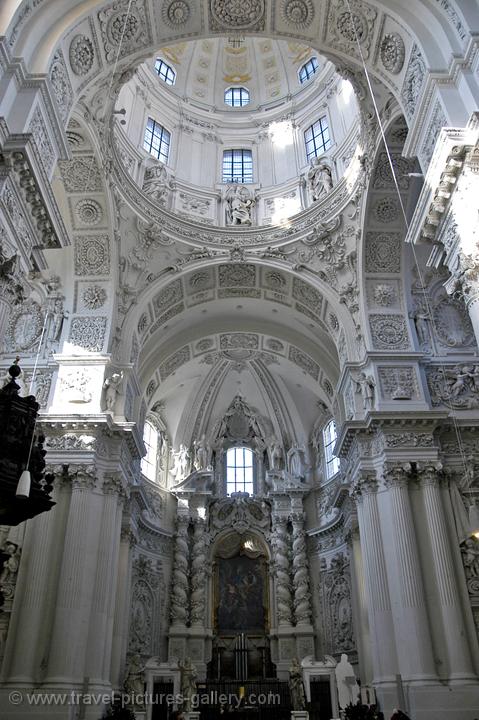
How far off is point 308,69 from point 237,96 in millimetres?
3163

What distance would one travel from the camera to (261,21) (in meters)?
13.5

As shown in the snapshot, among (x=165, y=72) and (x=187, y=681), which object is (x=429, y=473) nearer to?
(x=187, y=681)

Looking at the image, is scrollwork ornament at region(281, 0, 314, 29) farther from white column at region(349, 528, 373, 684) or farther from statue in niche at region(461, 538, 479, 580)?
white column at region(349, 528, 373, 684)

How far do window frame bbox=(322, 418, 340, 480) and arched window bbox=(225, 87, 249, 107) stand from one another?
559 inches

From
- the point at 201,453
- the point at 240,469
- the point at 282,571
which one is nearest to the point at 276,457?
the point at 240,469

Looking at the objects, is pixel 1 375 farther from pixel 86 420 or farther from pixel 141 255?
pixel 141 255

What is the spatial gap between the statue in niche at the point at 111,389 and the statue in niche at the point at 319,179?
931 centimetres

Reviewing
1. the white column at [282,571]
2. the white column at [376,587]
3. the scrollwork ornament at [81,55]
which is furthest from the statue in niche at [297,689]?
the scrollwork ornament at [81,55]

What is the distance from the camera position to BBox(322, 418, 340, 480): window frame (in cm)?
2695

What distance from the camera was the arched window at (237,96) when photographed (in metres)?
25.2

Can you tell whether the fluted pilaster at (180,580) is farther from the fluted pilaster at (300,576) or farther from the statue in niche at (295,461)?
the statue in niche at (295,461)

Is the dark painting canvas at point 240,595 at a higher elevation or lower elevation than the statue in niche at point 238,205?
lower

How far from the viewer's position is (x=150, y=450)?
27750 mm

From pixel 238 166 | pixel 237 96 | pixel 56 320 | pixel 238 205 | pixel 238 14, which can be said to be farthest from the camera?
pixel 237 96
